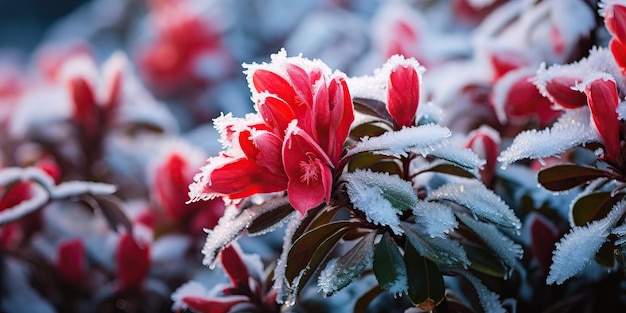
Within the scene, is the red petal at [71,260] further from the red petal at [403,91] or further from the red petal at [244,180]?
the red petal at [403,91]

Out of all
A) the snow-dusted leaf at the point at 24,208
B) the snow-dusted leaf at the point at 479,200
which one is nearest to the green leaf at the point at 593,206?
the snow-dusted leaf at the point at 479,200

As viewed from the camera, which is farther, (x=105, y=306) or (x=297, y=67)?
(x=105, y=306)

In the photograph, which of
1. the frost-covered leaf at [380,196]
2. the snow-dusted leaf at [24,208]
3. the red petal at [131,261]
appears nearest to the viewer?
the frost-covered leaf at [380,196]

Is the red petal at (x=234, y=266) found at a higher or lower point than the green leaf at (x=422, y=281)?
higher

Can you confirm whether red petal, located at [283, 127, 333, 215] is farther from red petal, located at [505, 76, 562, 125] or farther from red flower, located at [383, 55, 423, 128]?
red petal, located at [505, 76, 562, 125]

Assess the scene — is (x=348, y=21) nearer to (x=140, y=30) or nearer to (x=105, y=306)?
(x=140, y=30)

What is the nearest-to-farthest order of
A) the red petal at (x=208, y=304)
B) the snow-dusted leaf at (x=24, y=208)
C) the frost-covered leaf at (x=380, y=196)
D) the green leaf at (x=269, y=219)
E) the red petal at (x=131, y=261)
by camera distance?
the frost-covered leaf at (x=380, y=196) → the green leaf at (x=269, y=219) → the red petal at (x=208, y=304) → the snow-dusted leaf at (x=24, y=208) → the red petal at (x=131, y=261)

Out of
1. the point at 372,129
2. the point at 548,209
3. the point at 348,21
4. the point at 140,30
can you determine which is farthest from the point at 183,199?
the point at 140,30

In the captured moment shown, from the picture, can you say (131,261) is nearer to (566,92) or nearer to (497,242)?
(497,242)

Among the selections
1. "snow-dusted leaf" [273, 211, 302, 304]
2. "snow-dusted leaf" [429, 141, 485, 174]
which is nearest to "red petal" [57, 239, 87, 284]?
"snow-dusted leaf" [273, 211, 302, 304]
